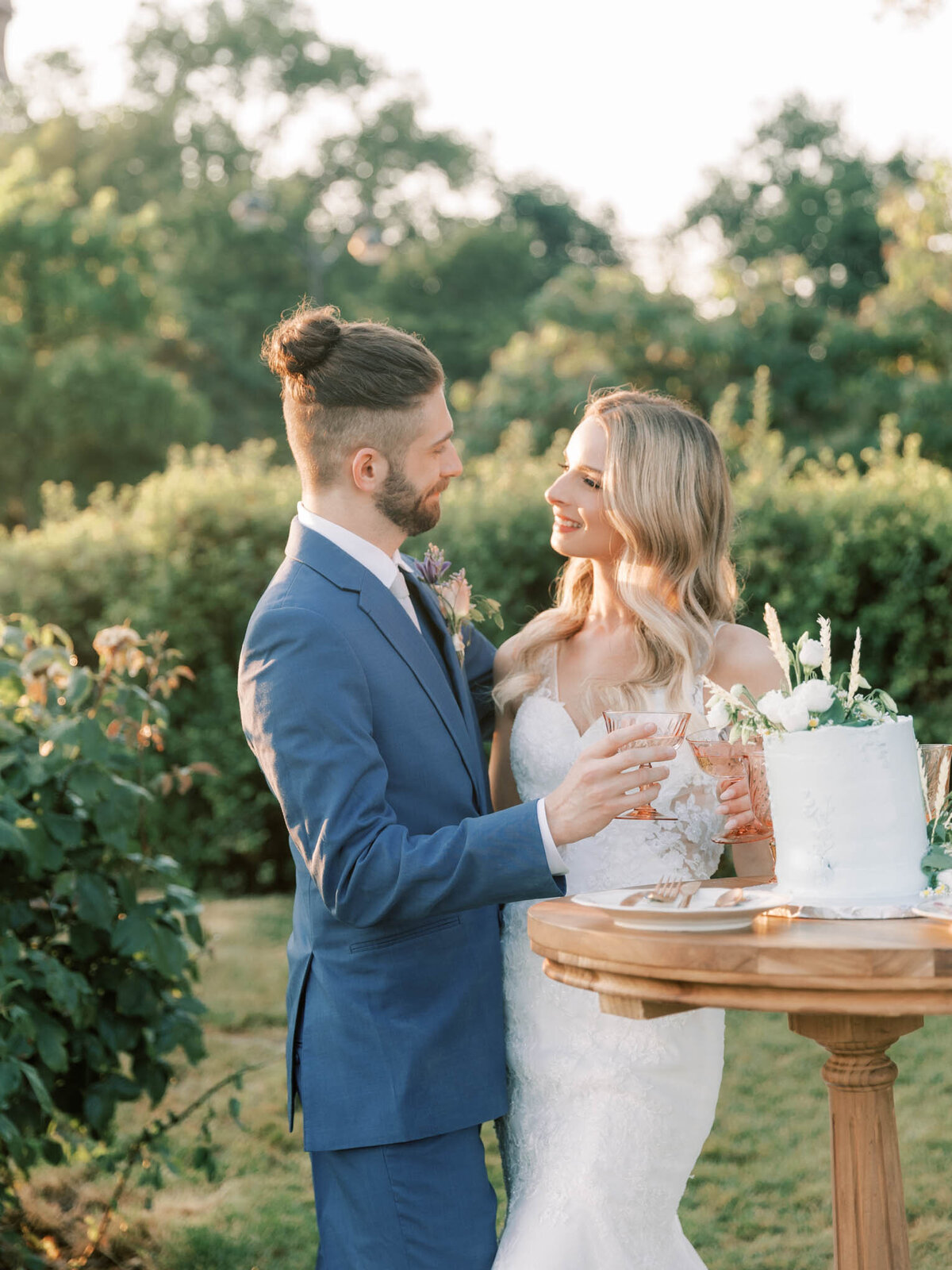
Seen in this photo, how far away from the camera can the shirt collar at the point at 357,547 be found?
104 inches

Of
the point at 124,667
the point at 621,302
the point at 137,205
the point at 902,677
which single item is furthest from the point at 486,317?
the point at 124,667

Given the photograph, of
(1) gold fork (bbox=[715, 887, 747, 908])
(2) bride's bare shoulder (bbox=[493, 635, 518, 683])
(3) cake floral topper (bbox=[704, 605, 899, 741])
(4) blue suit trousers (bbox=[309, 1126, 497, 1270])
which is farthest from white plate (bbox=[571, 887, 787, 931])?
(2) bride's bare shoulder (bbox=[493, 635, 518, 683])

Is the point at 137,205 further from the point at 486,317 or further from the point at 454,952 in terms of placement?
the point at 454,952

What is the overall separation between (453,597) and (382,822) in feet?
2.69

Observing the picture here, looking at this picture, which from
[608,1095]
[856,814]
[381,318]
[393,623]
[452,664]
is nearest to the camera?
[856,814]

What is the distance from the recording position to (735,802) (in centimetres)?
242

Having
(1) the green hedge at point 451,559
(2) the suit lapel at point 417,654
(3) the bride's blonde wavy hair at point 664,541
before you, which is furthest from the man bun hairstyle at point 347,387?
(1) the green hedge at point 451,559

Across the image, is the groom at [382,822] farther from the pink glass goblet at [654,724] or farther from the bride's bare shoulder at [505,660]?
the bride's bare shoulder at [505,660]

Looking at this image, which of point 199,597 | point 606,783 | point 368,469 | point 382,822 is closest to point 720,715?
point 606,783

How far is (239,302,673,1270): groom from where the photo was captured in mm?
2271

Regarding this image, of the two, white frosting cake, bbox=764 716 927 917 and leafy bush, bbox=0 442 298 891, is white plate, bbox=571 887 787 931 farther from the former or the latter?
leafy bush, bbox=0 442 298 891

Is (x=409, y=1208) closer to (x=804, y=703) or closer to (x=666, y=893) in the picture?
(x=666, y=893)

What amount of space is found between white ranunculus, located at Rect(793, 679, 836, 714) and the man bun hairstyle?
1.00 m

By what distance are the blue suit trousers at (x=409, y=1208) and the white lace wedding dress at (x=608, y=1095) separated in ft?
0.47
